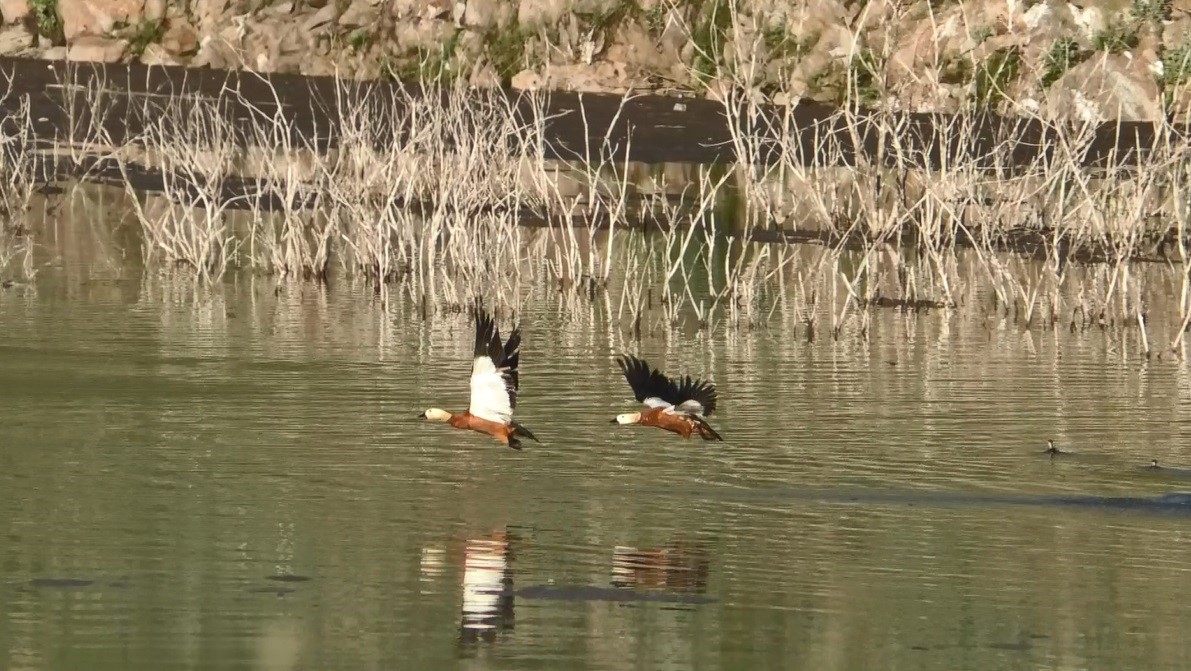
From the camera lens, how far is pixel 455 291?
15117 mm

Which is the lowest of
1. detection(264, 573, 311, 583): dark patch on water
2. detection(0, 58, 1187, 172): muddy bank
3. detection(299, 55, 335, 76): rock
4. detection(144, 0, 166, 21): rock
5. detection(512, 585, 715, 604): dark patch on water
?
detection(512, 585, 715, 604): dark patch on water

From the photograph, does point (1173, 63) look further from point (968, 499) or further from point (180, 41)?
point (968, 499)

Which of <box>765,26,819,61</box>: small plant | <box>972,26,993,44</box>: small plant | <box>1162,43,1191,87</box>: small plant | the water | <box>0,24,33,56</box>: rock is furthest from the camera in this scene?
→ <box>0,24,33,56</box>: rock

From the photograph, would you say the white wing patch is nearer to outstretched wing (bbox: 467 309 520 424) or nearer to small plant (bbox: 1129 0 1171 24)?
outstretched wing (bbox: 467 309 520 424)

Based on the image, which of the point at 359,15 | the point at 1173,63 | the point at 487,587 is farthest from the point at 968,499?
the point at 359,15

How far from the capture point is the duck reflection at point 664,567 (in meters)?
7.57

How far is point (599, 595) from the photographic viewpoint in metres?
7.40

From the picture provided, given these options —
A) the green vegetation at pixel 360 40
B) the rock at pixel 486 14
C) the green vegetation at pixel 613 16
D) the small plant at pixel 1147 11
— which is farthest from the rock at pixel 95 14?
the small plant at pixel 1147 11

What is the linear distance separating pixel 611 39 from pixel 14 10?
26.7 feet

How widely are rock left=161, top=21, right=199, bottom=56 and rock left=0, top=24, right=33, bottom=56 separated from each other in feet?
5.72

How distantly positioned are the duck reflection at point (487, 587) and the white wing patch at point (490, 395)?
2.87ft

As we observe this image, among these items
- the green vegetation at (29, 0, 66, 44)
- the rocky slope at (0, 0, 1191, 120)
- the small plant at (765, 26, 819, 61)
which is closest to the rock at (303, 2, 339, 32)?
the rocky slope at (0, 0, 1191, 120)

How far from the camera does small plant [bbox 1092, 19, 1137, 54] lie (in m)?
27.1

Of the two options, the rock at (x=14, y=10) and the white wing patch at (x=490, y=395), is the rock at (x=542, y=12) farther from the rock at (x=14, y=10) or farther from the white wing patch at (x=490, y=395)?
the white wing patch at (x=490, y=395)
